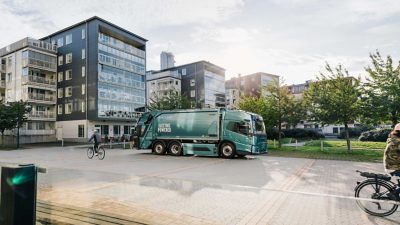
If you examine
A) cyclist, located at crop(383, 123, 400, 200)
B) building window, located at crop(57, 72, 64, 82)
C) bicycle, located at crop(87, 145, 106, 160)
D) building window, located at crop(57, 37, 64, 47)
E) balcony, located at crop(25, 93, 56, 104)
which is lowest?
bicycle, located at crop(87, 145, 106, 160)

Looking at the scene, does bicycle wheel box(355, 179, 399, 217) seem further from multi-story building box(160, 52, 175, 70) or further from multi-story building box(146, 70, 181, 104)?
multi-story building box(160, 52, 175, 70)

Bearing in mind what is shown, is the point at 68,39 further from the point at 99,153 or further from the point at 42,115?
the point at 99,153

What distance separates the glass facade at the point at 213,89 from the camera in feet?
220

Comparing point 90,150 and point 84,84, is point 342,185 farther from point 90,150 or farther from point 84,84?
point 84,84

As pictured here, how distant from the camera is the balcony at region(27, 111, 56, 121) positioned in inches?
1728

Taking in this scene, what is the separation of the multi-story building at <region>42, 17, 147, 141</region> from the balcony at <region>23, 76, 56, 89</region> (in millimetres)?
1032

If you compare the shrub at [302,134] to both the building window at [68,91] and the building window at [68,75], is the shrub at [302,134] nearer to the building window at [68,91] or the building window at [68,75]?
the building window at [68,91]

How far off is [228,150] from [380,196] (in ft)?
42.5

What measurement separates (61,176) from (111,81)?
36.9 meters

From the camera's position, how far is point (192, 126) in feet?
67.2

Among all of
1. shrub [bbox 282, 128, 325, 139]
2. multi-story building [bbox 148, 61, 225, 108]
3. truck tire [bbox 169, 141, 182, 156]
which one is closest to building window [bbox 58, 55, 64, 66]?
multi-story building [bbox 148, 61, 225, 108]

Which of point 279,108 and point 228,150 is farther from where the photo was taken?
point 279,108

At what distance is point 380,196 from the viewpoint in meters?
6.07

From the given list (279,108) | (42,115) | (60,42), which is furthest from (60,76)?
(279,108)
